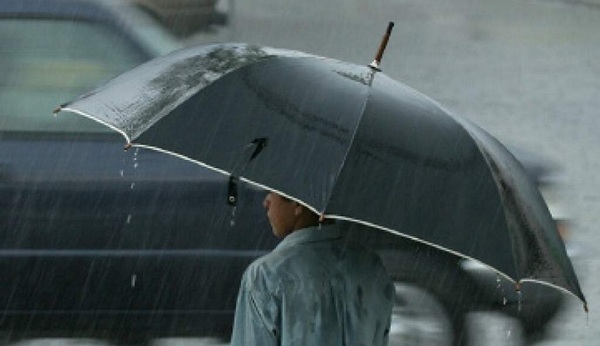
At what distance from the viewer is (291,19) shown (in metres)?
18.9

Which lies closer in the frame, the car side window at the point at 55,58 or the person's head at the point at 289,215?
the person's head at the point at 289,215

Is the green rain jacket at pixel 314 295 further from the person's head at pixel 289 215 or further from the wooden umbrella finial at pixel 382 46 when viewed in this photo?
the wooden umbrella finial at pixel 382 46

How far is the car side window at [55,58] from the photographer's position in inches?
276

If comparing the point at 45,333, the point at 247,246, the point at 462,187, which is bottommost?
the point at 45,333

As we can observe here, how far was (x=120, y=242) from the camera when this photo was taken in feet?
22.0

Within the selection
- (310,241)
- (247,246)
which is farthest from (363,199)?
(247,246)

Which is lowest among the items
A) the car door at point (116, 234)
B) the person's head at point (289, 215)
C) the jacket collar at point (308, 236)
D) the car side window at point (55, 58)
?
the car door at point (116, 234)

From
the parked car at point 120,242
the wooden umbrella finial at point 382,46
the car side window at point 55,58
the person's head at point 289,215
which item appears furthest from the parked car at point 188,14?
the person's head at point 289,215

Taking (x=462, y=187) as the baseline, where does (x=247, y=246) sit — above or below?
below

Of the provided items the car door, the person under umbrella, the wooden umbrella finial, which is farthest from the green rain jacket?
the car door

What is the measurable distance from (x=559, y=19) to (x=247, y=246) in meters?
13.6

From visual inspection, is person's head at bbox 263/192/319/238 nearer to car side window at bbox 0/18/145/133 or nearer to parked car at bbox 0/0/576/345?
parked car at bbox 0/0/576/345

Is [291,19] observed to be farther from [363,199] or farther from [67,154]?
[363,199]

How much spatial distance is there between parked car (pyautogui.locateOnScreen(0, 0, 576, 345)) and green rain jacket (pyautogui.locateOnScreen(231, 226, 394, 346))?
315 cm
